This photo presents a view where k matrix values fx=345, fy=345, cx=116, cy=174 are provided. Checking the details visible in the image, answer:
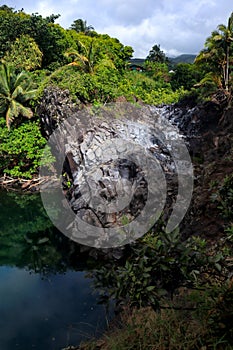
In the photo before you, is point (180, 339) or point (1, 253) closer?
point (180, 339)

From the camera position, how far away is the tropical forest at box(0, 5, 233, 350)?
2.89 m

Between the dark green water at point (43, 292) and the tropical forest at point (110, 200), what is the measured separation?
0.03m

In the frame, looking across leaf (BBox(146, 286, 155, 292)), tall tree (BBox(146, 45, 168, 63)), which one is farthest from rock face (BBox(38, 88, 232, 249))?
tall tree (BBox(146, 45, 168, 63))

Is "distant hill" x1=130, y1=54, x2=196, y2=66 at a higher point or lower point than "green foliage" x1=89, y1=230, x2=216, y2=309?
higher

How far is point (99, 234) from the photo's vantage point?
10.3 metres

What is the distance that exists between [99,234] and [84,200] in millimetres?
1740

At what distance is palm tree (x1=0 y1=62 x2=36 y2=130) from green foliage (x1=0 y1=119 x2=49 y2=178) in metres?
0.69

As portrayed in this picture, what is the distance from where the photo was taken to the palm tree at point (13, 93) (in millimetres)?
17125

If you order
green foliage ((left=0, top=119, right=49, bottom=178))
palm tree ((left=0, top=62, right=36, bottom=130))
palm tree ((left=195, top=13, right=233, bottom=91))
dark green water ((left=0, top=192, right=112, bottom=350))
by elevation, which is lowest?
dark green water ((left=0, top=192, right=112, bottom=350))

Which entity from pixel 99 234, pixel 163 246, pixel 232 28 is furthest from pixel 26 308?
pixel 232 28

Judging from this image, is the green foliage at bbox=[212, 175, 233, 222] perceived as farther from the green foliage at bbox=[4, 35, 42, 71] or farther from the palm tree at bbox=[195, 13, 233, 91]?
the green foliage at bbox=[4, 35, 42, 71]

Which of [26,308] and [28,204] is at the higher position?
[28,204]

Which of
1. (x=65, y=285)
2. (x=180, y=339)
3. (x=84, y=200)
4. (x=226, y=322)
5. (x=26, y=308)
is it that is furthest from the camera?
(x=84, y=200)

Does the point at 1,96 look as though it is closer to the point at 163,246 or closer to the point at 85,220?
the point at 85,220
